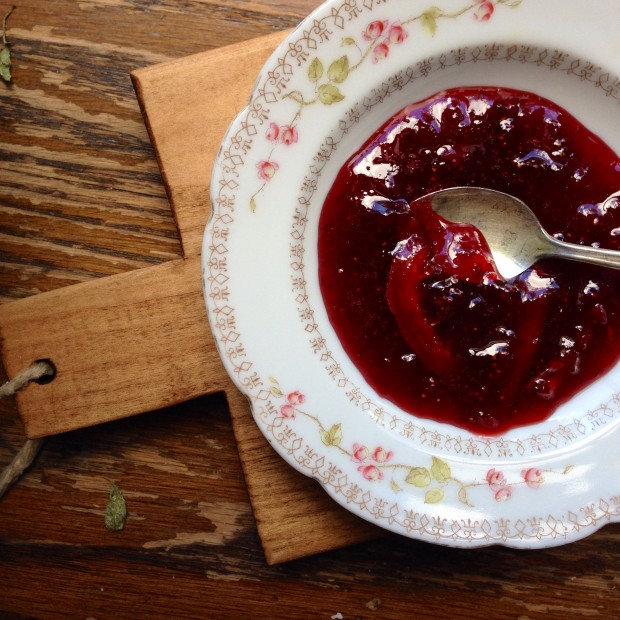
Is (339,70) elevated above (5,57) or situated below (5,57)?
below

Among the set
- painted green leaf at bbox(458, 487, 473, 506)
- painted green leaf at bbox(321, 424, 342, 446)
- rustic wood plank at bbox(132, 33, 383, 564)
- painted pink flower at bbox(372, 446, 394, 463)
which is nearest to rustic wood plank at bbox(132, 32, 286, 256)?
rustic wood plank at bbox(132, 33, 383, 564)

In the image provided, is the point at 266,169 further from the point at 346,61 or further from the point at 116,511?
the point at 116,511

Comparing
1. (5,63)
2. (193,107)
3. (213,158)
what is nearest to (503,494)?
(213,158)

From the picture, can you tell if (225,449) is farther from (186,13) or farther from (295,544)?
(186,13)

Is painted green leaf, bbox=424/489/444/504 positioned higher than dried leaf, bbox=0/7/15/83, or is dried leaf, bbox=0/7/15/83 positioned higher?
dried leaf, bbox=0/7/15/83

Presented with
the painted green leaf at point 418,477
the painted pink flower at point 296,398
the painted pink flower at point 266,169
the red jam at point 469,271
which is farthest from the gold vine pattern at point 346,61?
the painted green leaf at point 418,477

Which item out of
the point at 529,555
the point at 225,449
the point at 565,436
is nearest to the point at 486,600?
the point at 529,555

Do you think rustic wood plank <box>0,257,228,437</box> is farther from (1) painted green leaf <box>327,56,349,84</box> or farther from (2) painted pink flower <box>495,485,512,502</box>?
(2) painted pink flower <box>495,485,512,502</box>
